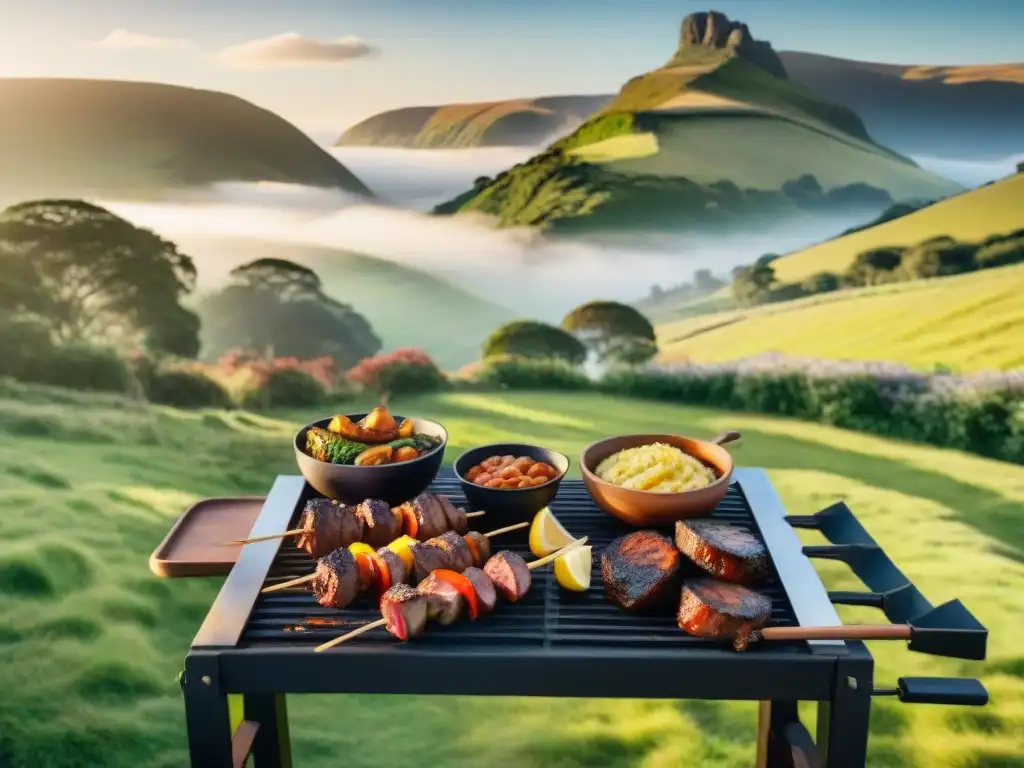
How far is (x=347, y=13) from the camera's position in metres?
5.91

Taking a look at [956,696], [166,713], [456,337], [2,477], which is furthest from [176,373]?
[956,696]

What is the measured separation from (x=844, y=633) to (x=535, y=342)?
479cm

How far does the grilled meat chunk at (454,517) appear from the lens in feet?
6.54

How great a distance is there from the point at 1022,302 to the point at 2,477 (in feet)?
18.7

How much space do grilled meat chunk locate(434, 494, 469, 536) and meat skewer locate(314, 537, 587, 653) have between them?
0.52 ft

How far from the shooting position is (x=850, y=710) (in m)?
1.58

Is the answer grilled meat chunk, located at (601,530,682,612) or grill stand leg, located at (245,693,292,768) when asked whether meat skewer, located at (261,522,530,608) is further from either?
grill stand leg, located at (245,693,292,768)

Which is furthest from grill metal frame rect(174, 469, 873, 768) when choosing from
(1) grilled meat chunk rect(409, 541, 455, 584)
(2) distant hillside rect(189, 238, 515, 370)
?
(2) distant hillside rect(189, 238, 515, 370)

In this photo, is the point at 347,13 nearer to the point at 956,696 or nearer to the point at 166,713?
the point at 166,713

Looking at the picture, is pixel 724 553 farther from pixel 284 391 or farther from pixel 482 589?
pixel 284 391

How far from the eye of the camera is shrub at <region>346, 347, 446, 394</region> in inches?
252

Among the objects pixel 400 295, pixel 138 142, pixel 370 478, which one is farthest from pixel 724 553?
pixel 138 142

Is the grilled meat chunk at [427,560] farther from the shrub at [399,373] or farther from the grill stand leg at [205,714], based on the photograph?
the shrub at [399,373]

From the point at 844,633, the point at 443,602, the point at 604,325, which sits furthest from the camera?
the point at 604,325
